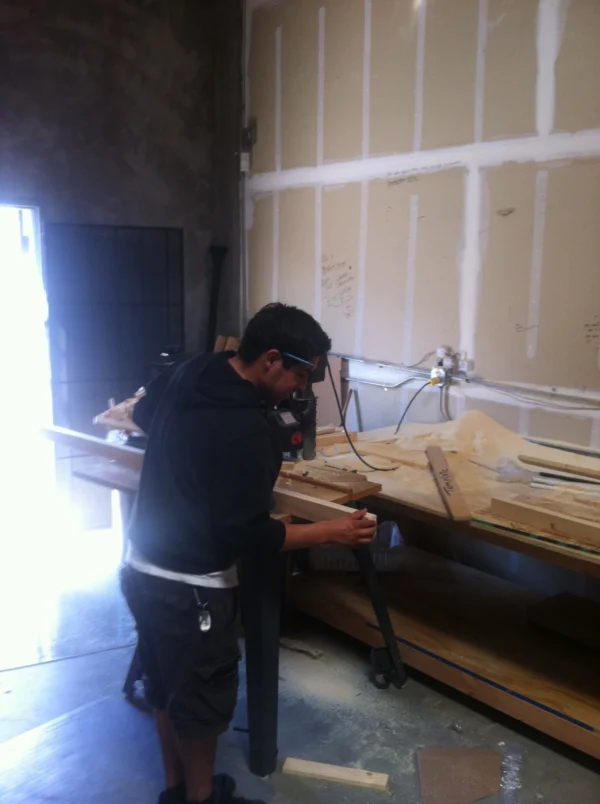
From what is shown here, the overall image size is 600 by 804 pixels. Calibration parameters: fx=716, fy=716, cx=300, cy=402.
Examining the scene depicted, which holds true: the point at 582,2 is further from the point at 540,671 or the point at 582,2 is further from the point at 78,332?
the point at 78,332

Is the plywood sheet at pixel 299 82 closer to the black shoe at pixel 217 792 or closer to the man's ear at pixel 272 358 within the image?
the man's ear at pixel 272 358

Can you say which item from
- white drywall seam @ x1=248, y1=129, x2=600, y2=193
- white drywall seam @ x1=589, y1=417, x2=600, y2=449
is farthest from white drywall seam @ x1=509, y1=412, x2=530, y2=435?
white drywall seam @ x1=248, y1=129, x2=600, y2=193

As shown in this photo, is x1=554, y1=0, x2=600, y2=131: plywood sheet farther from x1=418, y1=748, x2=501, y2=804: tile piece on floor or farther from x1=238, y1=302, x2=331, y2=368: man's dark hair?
x1=418, y1=748, x2=501, y2=804: tile piece on floor

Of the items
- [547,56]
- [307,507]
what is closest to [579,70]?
[547,56]

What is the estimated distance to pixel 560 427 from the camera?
9.72 ft

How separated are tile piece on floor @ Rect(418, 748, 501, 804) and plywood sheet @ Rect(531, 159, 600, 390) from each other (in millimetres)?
1438

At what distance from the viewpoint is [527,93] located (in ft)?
9.52

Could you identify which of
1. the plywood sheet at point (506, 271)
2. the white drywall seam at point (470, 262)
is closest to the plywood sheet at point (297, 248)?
the white drywall seam at point (470, 262)

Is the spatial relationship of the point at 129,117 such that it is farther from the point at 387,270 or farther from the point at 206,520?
the point at 206,520

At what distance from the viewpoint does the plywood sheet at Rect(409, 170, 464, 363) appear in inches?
128

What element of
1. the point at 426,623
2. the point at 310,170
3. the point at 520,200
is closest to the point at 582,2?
the point at 520,200

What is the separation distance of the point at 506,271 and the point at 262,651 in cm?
189

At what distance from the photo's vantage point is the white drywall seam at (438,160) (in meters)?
2.79

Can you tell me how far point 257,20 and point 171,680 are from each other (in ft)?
12.5
